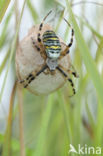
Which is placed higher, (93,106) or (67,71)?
(67,71)

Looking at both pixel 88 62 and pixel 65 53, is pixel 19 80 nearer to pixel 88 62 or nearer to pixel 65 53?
pixel 65 53

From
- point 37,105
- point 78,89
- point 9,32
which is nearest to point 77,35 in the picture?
point 78,89

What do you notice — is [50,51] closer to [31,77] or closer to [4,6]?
[31,77]

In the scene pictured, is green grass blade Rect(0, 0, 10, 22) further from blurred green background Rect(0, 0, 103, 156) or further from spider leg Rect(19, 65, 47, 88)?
spider leg Rect(19, 65, 47, 88)

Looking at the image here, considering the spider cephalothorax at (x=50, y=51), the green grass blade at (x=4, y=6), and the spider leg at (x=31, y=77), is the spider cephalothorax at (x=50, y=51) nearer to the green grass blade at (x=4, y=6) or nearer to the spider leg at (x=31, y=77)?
the spider leg at (x=31, y=77)

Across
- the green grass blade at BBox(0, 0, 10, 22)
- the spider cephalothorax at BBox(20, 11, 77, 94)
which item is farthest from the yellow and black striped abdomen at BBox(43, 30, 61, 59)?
the green grass blade at BBox(0, 0, 10, 22)

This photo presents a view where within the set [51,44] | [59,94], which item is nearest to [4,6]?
[51,44]
